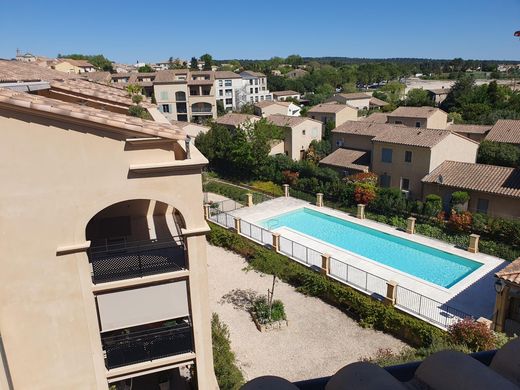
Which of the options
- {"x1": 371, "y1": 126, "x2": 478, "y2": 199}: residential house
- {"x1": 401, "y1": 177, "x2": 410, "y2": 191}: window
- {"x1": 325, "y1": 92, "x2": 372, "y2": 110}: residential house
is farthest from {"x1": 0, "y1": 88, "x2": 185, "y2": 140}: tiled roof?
{"x1": 325, "y1": 92, "x2": 372, "y2": 110}: residential house

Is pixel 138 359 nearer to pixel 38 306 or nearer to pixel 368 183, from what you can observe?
pixel 38 306

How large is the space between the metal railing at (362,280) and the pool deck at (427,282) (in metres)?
0.91

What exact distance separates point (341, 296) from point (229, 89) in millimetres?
72131

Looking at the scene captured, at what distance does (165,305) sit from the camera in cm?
920

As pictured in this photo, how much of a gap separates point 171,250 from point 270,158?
103ft

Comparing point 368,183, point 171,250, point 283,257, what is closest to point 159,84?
point 368,183

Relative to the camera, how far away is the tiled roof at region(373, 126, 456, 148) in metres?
31.1

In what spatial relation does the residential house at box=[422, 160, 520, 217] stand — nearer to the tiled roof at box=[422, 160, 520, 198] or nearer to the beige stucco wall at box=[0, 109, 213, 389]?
the tiled roof at box=[422, 160, 520, 198]

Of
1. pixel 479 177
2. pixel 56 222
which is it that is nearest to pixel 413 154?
pixel 479 177

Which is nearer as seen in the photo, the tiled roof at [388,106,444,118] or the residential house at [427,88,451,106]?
the tiled roof at [388,106,444,118]

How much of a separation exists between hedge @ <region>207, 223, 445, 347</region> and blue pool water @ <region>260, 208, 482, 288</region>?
185 inches

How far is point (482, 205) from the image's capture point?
27875 mm

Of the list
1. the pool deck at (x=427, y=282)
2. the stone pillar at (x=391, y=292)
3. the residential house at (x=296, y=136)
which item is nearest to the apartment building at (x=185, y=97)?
the residential house at (x=296, y=136)

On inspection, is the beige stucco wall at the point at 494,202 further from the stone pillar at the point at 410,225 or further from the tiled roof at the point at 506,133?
the tiled roof at the point at 506,133
